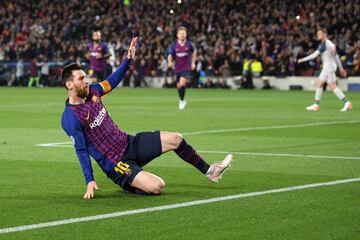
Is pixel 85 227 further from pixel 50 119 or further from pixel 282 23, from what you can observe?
pixel 282 23

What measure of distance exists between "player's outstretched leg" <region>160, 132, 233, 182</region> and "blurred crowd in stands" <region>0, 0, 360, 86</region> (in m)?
31.4

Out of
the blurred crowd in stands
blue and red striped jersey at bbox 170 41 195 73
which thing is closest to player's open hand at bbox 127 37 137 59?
blue and red striped jersey at bbox 170 41 195 73

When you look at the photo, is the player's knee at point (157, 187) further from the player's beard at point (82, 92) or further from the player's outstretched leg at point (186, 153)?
the player's beard at point (82, 92)

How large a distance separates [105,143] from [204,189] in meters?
1.30

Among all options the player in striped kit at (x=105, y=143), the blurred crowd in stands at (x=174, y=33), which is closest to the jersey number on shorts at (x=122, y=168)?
the player in striped kit at (x=105, y=143)

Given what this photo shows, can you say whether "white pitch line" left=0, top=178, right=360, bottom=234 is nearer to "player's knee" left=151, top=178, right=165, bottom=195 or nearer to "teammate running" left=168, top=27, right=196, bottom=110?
"player's knee" left=151, top=178, right=165, bottom=195

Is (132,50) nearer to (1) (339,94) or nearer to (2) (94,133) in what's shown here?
(2) (94,133)

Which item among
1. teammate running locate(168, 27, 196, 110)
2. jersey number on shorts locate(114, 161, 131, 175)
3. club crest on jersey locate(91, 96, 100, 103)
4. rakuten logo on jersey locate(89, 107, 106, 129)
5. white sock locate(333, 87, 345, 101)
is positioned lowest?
white sock locate(333, 87, 345, 101)

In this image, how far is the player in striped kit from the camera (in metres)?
9.82

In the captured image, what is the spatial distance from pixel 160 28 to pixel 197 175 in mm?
40333

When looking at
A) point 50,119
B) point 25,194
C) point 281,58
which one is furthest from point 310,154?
point 281,58

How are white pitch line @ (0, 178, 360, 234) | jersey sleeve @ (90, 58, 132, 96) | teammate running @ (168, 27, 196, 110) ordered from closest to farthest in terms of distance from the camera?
white pitch line @ (0, 178, 360, 234) → jersey sleeve @ (90, 58, 132, 96) → teammate running @ (168, 27, 196, 110)

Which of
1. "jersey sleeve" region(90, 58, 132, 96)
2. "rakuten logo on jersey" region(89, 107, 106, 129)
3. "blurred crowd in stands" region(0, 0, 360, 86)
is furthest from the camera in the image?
"blurred crowd in stands" region(0, 0, 360, 86)

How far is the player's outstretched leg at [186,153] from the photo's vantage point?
33.8ft
